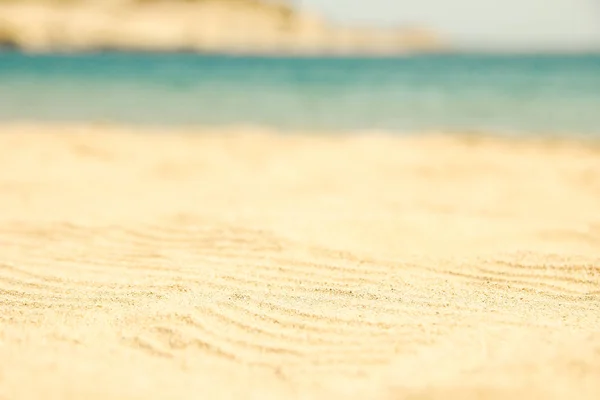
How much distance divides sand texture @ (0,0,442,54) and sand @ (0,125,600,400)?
40.0 metres

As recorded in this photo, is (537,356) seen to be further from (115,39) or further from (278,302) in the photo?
(115,39)

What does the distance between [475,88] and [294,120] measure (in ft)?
22.3

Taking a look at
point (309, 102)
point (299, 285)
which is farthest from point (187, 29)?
point (299, 285)

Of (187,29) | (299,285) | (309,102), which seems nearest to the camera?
(299,285)

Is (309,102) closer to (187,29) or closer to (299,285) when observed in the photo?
(299,285)

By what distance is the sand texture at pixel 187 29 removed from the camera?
4697 cm

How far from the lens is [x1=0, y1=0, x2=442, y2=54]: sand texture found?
1849 inches

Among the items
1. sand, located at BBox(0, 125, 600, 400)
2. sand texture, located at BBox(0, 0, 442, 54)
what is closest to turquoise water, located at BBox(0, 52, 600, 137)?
sand, located at BBox(0, 125, 600, 400)

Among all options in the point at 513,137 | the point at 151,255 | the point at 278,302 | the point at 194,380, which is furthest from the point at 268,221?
the point at 513,137

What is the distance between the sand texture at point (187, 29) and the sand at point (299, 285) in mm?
39969

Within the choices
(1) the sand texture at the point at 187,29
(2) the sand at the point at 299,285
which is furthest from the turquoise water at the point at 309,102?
(1) the sand texture at the point at 187,29

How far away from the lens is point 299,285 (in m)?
2.67

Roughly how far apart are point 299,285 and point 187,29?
6351 centimetres

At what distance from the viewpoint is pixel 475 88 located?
47.4 ft
